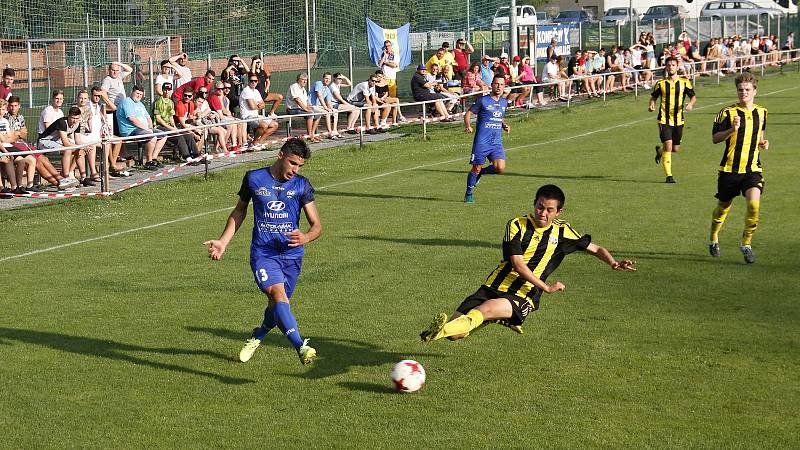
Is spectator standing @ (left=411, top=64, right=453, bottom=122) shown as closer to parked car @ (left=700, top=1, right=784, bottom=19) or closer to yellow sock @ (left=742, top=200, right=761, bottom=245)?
yellow sock @ (left=742, top=200, right=761, bottom=245)

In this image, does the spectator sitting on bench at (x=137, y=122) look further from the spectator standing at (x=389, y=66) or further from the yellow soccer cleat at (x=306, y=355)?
the yellow soccer cleat at (x=306, y=355)

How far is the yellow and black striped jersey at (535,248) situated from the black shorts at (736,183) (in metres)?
5.02

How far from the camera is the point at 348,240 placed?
1512cm

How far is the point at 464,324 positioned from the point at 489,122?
9.93m

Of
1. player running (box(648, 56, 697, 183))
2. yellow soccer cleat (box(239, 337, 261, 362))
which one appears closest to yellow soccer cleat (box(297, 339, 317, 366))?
yellow soccer cleat (box(239, 337, 261, 362))

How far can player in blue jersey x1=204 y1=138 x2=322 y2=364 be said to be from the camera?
8.92 meters

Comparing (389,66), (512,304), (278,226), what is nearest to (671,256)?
(512,304)

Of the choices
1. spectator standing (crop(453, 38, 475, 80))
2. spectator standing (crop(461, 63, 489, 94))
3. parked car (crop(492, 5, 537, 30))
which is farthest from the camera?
parked car (crop(492, 5, 537, 30))

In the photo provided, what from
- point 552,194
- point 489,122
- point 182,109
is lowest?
point 552,194

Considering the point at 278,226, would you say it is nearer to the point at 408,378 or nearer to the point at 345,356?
the point at 345,356

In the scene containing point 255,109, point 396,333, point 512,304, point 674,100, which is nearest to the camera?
point 512,304

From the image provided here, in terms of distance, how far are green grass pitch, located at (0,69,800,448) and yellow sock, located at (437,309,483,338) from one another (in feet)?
1.49

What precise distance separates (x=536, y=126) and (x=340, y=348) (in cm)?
2091

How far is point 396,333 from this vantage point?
10.3 m
